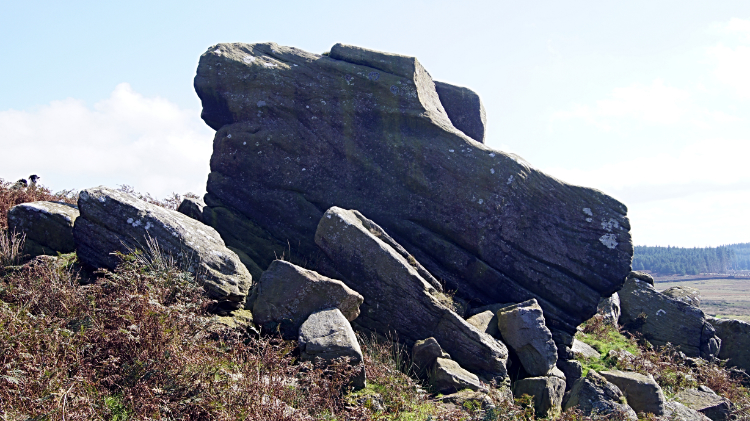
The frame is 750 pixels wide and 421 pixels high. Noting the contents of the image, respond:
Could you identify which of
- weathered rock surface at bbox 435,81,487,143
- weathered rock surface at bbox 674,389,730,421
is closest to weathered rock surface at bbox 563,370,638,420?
weathered rock surface at bbox 674,389,730,421

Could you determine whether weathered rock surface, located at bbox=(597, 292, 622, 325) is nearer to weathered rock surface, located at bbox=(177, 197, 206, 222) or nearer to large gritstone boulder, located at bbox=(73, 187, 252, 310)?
large gritstone boulder, located at bbox=(73, 187, 252, 310)

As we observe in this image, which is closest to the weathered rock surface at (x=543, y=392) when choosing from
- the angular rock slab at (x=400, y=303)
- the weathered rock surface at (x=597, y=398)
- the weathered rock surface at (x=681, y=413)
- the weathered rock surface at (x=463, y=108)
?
the weathered rock surface at (x=597, y=398)

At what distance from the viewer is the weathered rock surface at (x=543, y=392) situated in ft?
32.9

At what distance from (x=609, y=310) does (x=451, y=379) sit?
10.9 metres

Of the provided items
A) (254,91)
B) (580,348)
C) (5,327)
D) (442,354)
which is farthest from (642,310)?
(5,327)

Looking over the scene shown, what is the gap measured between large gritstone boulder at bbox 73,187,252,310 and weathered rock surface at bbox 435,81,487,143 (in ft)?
36.3

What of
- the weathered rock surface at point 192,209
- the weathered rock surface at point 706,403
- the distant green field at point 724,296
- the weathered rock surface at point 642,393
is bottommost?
the distant green field at point 724,296

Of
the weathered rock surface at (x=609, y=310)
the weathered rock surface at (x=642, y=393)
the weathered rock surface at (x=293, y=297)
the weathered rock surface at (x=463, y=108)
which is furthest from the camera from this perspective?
the weathered rock surface at (x=463, y=108)

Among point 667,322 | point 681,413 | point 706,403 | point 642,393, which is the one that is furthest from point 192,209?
point 667,322

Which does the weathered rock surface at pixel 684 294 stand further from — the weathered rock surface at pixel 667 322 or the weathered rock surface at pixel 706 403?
the weathered rock surface at pixel 706 403

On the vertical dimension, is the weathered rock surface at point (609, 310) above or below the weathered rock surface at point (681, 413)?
above

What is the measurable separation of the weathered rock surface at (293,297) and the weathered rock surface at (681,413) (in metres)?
7.73

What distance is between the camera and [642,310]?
17.7 metres

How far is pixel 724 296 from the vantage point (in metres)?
130
